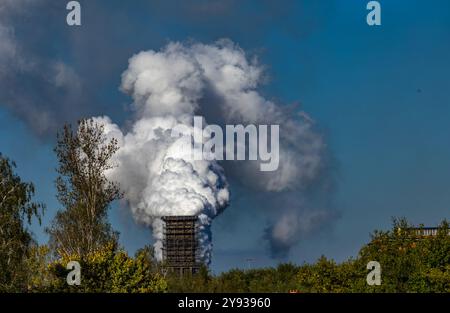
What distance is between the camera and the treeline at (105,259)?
246ft

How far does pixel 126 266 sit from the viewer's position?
74750 millimetres

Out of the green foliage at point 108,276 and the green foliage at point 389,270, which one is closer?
the green foliage at point 108,276

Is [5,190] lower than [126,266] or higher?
higher

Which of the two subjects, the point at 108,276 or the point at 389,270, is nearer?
the point at 108,276

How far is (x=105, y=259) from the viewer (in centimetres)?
7506

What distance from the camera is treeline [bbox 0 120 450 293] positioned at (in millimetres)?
74875

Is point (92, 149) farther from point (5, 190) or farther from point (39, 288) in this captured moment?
point (39, 288)

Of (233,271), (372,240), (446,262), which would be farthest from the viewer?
(233,271)

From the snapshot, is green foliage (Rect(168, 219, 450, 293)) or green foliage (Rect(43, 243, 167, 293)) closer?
green foliage (Rect(43, 243, 167, 293))

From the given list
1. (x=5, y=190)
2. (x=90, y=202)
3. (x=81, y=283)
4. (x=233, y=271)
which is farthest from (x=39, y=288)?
(x=233, y=271)
